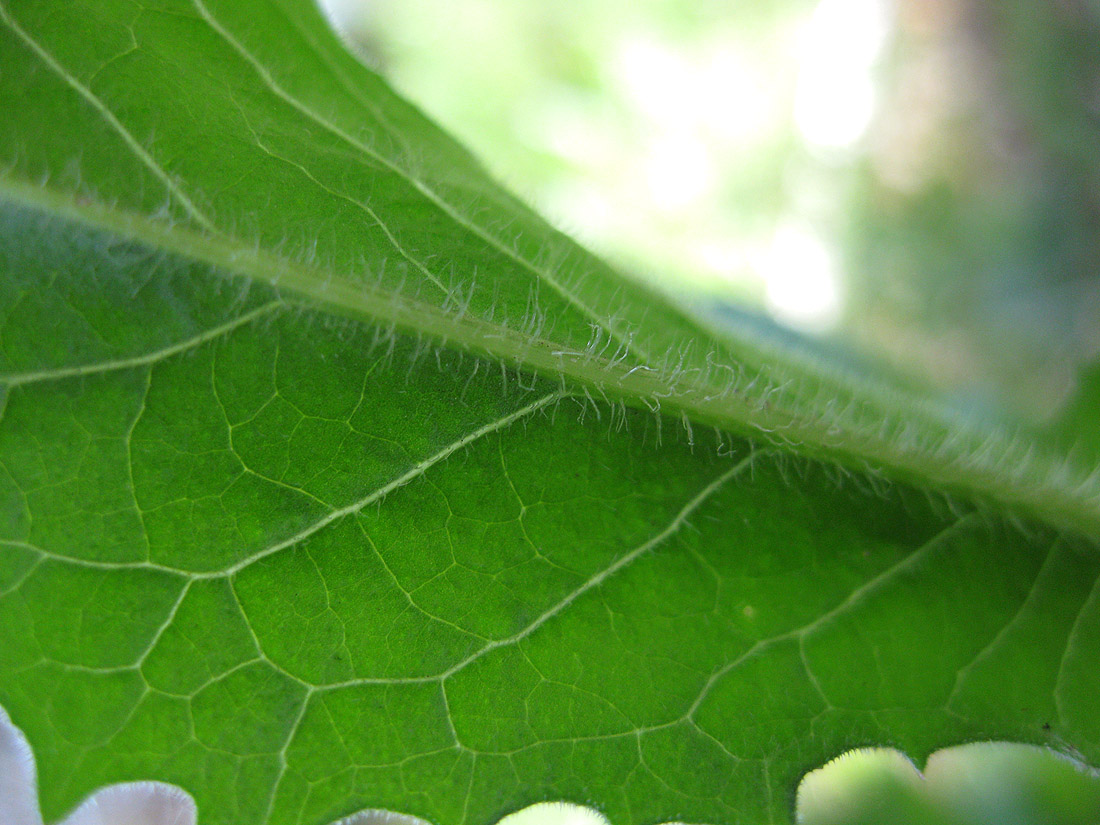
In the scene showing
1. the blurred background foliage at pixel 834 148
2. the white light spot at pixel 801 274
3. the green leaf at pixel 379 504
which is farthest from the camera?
the white light spot at pixel 801 274

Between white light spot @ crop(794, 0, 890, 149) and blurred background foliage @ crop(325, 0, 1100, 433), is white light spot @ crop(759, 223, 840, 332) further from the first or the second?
white light spot @ crop(794, 0, 890, 149)

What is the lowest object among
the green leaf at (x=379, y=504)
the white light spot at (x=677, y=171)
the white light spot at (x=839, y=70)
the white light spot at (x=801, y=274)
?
the green leaf at (x=379, y=504)

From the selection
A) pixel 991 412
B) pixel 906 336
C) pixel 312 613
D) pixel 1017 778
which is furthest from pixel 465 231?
pixel 906 336

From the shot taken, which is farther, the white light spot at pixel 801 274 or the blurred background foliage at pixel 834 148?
the white light spot at pixel 801 274

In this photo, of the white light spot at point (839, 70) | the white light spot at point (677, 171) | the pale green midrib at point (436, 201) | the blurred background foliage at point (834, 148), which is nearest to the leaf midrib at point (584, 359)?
the pale green midrib at point (436, 201)

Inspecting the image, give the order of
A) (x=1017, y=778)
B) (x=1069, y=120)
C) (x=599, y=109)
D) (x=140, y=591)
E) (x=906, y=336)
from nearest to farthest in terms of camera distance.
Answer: (x=140, y=591) < (x=1017, y=778) < (x=1069, y=120) < (x=906, y=336) < (x=599, y=109)

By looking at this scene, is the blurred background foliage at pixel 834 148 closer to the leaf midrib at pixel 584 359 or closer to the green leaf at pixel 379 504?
the leaf midrib at pixel 584 359

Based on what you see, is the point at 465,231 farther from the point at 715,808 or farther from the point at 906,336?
the point at 906,336

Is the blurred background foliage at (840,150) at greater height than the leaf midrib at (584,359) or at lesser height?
greater
